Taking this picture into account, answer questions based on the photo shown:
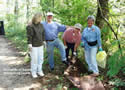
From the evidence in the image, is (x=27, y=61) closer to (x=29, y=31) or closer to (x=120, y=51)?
(x=29, y=31)

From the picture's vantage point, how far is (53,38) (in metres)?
5.05

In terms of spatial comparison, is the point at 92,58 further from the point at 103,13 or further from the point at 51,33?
the point at 103,13

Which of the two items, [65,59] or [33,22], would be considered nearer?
[33,22]

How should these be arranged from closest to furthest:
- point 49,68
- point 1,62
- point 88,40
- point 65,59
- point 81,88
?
point 81,88 < point 88,40 < point 65,59 < point 49,68 < point 1,62

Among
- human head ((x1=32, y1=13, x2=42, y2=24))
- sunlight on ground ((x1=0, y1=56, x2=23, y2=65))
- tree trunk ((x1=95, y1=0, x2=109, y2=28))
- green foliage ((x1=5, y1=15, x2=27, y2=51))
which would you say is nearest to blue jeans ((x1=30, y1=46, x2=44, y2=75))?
human head ((x1=32, y1=13, x2=42, y2=24))

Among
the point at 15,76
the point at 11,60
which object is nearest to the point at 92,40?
the point at 15,76

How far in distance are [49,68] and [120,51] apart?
283 cm

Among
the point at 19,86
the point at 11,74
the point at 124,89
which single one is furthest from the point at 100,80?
the point at 11,74

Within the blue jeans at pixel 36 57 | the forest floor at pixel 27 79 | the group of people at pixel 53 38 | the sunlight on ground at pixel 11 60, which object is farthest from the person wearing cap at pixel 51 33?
the sunlight on ground at pixel 11 60

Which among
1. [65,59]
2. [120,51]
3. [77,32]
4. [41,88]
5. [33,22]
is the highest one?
[33,22]

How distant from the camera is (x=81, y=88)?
13.7ft

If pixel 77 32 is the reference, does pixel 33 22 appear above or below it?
above

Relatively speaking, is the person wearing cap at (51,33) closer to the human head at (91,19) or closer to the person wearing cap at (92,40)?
the person wearing cap at (92,40)

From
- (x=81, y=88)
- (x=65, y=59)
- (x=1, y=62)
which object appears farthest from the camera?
(x=1, y=62)
